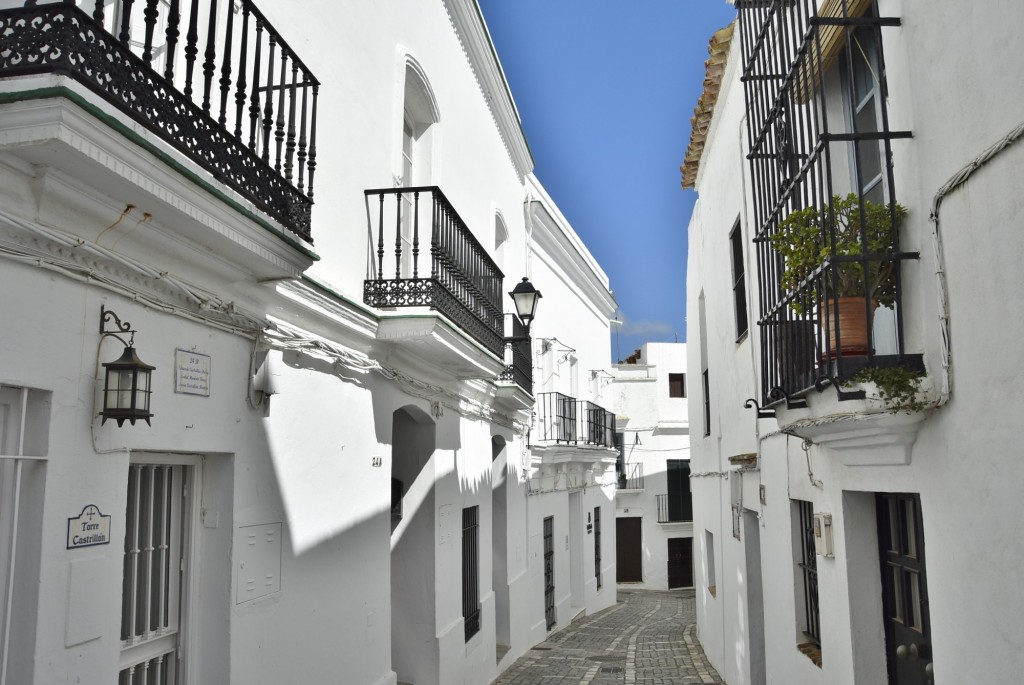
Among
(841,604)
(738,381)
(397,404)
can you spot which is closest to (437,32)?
(397,404)

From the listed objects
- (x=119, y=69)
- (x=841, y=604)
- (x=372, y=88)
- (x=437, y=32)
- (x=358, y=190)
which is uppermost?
(x=437, y=32)

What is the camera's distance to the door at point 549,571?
50.1ft

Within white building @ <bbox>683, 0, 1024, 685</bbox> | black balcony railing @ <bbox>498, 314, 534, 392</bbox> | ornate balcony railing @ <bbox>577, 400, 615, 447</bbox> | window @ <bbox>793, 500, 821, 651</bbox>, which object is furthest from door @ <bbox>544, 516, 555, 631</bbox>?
window @ <bbox>793, 500, 821, 651</bbox>

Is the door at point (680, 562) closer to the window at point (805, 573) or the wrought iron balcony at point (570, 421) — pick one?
the wrought iron balcony at point (570, 421)

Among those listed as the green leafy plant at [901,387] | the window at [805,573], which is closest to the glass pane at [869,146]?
the green leafy plant at [901,387]

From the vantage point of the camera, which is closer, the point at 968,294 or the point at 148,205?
the point at 968,294

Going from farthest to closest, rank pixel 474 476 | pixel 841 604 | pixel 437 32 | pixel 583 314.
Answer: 1. pixel 583 314
2. pixel 474 476
3. pixel 437 32
4. pixel 841 604

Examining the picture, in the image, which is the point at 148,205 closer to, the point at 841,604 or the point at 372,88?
the point at 372,88

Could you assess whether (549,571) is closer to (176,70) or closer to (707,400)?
(707,400)

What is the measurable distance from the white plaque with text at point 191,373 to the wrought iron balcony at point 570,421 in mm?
10720

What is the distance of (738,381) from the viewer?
912 cm

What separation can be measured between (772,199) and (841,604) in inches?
105

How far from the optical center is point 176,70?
15.2 ft

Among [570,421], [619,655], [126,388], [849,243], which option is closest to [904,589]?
[849,243]
